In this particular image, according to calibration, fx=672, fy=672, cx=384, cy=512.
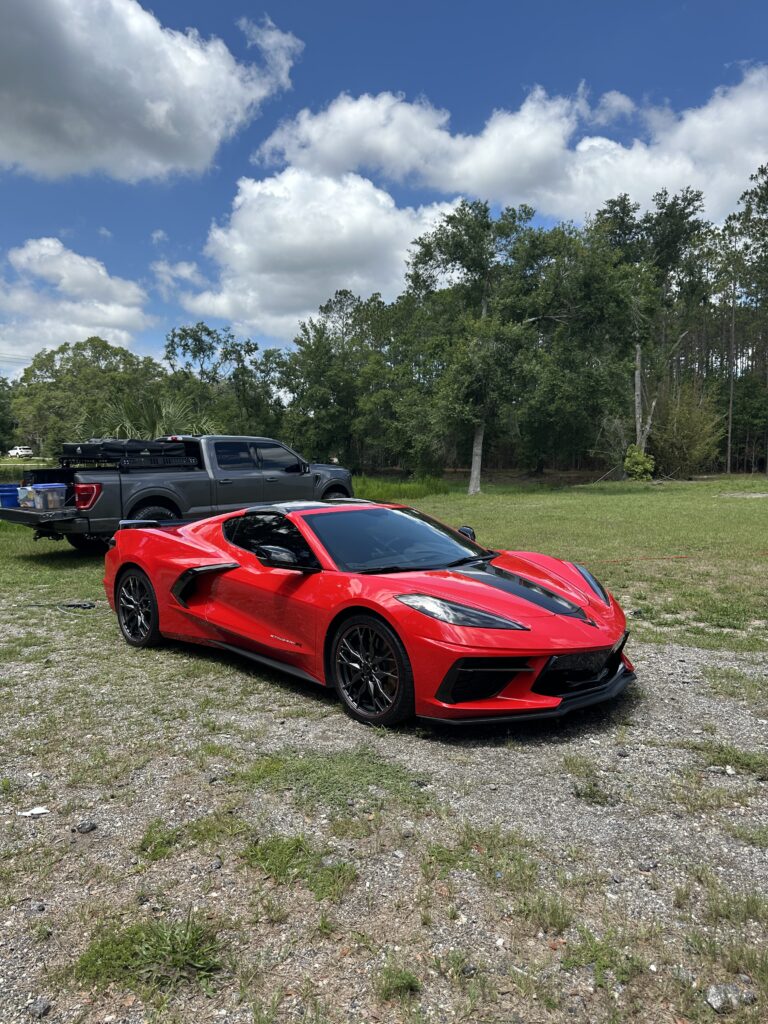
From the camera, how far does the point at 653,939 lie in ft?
6.77

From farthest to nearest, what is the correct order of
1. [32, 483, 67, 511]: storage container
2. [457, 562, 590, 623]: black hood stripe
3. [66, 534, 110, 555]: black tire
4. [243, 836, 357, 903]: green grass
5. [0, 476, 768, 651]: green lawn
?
[66, 534, 110, 555]: black tire, [32, 483, 67, 511]: storage container, [0, 476, 768, 651]: green lawn, [457, 562, 590, 623]: black hood stripe, [243, 836, 357, 903]: green grass

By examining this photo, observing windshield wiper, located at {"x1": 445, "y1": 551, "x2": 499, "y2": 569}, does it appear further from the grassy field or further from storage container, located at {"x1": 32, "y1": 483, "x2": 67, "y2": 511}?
storage container, located at {"x1": 32, "y1": 483, "x2": 67, "y2": 511}

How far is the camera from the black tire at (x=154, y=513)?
9.47 meters

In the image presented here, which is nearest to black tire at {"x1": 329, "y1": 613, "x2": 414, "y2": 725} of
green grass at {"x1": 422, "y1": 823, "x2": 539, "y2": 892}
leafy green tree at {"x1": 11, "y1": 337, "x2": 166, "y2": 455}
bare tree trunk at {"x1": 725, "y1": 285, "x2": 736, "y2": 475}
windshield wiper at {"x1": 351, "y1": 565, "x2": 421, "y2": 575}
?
windshield wiper at {"x1": 351, "y1": 565, "x2": 421, "y2": 575}

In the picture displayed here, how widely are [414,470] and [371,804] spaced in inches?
1423

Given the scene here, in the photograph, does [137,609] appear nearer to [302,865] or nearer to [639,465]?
[302,865]

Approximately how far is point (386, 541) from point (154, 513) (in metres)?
6.01

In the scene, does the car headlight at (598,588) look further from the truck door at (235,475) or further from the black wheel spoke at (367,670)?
the truck door at (235,475)

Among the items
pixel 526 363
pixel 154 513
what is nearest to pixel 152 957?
pixel 154 513

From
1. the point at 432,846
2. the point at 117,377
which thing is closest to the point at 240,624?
the point at 432,846

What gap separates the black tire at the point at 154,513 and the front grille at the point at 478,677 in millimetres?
7044

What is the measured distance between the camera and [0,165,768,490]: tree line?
28.6 m

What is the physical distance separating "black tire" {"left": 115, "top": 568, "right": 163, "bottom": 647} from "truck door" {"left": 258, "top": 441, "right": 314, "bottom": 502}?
5.52 metres

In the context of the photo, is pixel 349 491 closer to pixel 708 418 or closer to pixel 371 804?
pixel 371 804
